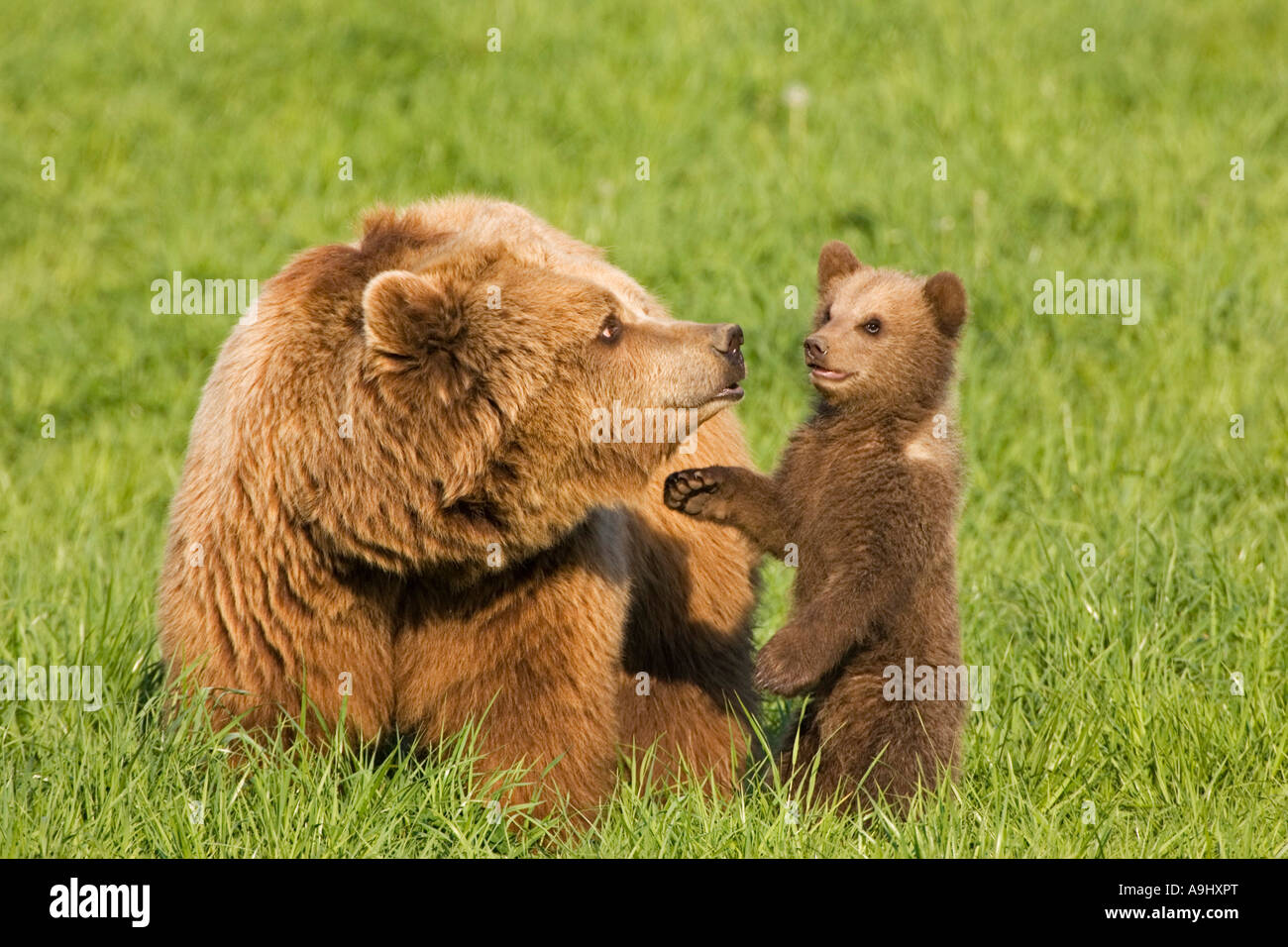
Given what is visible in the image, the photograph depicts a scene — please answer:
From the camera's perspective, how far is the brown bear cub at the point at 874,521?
175 inches

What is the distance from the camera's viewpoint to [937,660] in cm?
461

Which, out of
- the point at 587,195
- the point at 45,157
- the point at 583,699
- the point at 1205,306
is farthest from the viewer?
the point at 45,157

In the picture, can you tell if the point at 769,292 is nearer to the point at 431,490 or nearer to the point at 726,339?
the point at 726,339

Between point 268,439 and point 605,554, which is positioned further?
point 605,554

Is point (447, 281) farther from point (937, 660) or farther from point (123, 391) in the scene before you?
point (123, 391)

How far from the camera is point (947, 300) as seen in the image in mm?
4613

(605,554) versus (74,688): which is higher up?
(605,554)

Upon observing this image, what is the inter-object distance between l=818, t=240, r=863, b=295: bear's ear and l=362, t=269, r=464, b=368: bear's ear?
4.33ft

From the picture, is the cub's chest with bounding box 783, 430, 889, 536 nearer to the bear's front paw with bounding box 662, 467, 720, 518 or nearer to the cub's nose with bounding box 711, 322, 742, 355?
the bear's front paw with bounding box 662, 467, 720, 518

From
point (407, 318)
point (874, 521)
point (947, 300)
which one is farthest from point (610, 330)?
point (947, 300)

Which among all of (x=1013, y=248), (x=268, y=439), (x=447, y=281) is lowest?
(x=268, y=439)

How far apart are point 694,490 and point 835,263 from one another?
0.89 metres
